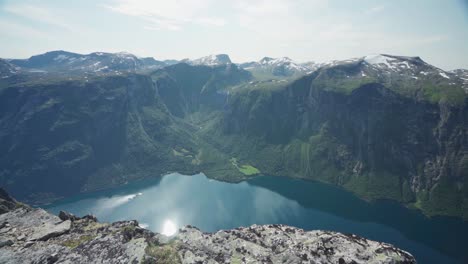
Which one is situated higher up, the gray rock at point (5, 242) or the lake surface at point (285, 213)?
the gray rock at point (5, 242)

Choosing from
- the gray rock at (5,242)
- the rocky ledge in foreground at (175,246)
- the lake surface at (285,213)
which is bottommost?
the lake surface at (285,213)

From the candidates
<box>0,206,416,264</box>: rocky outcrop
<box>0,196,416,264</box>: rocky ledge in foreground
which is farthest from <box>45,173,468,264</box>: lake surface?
<box>0,196,416,264</box>: rocky ledge in foreground

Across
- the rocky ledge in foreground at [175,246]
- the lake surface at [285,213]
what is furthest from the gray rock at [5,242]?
the lake surface at [285,213]

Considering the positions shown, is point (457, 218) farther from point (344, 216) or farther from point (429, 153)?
point (344, 216)

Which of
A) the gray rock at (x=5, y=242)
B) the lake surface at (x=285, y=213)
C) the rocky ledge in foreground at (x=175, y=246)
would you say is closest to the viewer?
the rocky ledge in foreground at (x=175, y=246)

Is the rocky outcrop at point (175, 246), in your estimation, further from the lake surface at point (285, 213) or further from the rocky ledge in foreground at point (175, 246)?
the lake surface at point (285, 213)

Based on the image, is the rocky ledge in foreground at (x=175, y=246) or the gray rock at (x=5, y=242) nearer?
the rocky ledge in foreground at (x=175, y=246)

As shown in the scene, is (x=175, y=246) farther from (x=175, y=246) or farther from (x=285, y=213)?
(x=285, y=213)
